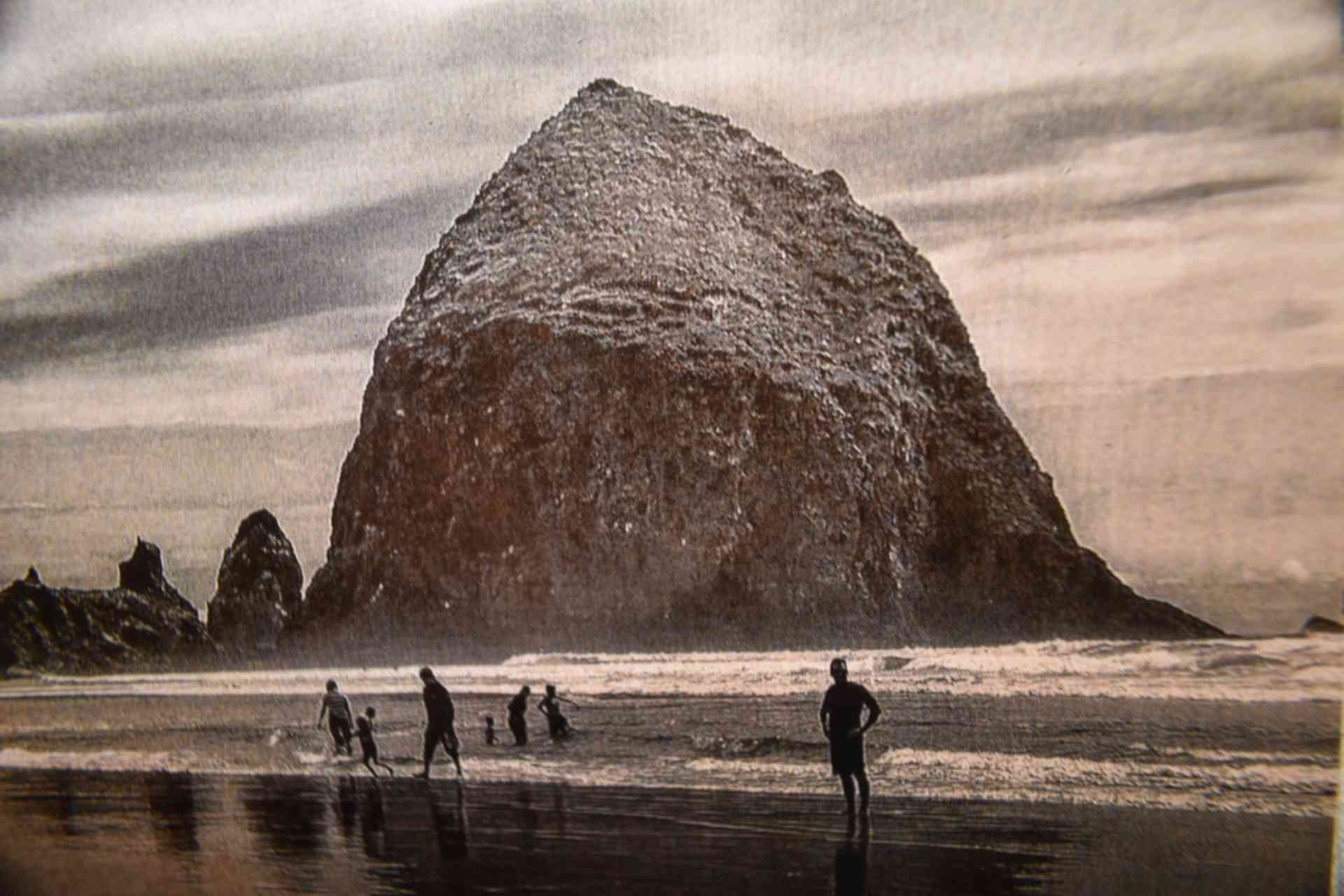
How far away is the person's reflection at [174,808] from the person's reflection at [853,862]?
2.76m

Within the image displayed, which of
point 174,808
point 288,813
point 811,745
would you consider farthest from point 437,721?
point 811,745

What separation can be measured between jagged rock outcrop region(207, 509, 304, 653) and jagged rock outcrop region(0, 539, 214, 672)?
0.16m

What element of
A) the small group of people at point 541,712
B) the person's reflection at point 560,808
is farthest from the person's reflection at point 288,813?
the person's reflection at point 560,808

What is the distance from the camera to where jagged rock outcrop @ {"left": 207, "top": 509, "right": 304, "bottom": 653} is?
7.14 metres

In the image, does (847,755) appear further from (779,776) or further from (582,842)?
(582,842)

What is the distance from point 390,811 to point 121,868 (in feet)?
3.70

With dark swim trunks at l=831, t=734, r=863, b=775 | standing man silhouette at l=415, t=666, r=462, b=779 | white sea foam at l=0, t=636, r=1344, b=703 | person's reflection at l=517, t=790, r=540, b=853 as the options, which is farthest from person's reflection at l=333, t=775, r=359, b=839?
dark swim trunks at l=831, t=734, r=863, b=775

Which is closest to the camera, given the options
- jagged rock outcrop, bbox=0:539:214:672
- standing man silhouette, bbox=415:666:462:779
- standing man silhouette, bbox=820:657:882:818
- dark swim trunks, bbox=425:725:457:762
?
standing man silhouette, bbox=820:657:882:818

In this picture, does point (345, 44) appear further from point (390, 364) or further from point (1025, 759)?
point (1025, 759)

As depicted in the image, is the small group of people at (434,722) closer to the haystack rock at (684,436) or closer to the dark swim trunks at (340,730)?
the dark swim trunks at (340,730)

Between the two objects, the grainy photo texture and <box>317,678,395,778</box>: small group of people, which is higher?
the grainy photo texture

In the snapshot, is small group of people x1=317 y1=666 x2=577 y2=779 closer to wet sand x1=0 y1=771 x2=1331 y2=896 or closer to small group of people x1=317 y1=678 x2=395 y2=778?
small group of people x1=317 y1=678 x2=395 y2=778

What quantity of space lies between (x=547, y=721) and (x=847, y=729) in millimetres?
1315

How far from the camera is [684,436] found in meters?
6.55
